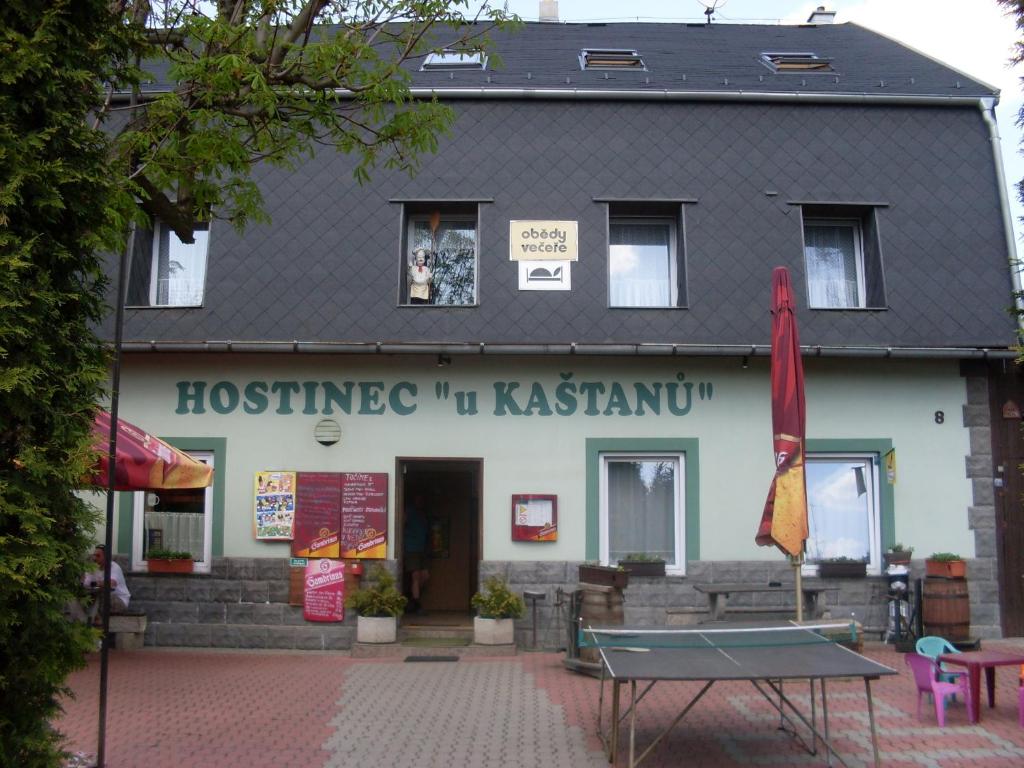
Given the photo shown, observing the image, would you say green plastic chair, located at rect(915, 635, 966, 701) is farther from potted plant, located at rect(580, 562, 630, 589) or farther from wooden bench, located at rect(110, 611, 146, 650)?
wooden bench, located at rect(110, 611, 146, 650)

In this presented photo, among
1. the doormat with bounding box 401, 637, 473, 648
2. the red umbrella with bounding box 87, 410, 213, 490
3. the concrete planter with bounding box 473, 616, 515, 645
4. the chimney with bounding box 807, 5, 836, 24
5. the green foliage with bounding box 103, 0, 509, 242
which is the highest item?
the chimney with bounding box 807, 5, 836, 24

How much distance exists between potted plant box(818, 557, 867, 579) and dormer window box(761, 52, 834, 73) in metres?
7.15

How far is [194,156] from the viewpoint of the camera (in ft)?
20.7

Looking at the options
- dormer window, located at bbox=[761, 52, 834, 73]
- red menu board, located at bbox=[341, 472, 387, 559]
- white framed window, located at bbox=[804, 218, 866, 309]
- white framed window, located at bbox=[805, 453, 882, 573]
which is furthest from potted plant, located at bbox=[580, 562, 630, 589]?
dormer window, located at bbox=[761, 52, 834, 73]

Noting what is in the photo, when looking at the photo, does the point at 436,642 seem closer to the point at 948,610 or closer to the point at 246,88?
the point at 948,610

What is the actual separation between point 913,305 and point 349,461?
6913 millimetres

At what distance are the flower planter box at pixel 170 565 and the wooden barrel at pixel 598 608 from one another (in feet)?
15.4

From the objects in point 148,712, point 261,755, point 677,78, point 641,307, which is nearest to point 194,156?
point 261,755

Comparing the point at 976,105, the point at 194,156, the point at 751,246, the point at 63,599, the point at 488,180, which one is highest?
the point at 976,105

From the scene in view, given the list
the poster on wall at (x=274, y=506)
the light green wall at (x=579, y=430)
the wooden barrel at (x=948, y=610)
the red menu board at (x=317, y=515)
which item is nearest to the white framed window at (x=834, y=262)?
the light green wall at (x=579, y=430)

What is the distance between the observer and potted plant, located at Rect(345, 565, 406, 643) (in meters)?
10.6

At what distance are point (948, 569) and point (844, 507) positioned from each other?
138cm

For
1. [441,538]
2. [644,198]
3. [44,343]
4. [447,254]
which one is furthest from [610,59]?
[44,343]

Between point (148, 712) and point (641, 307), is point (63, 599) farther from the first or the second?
point (641, 307)
